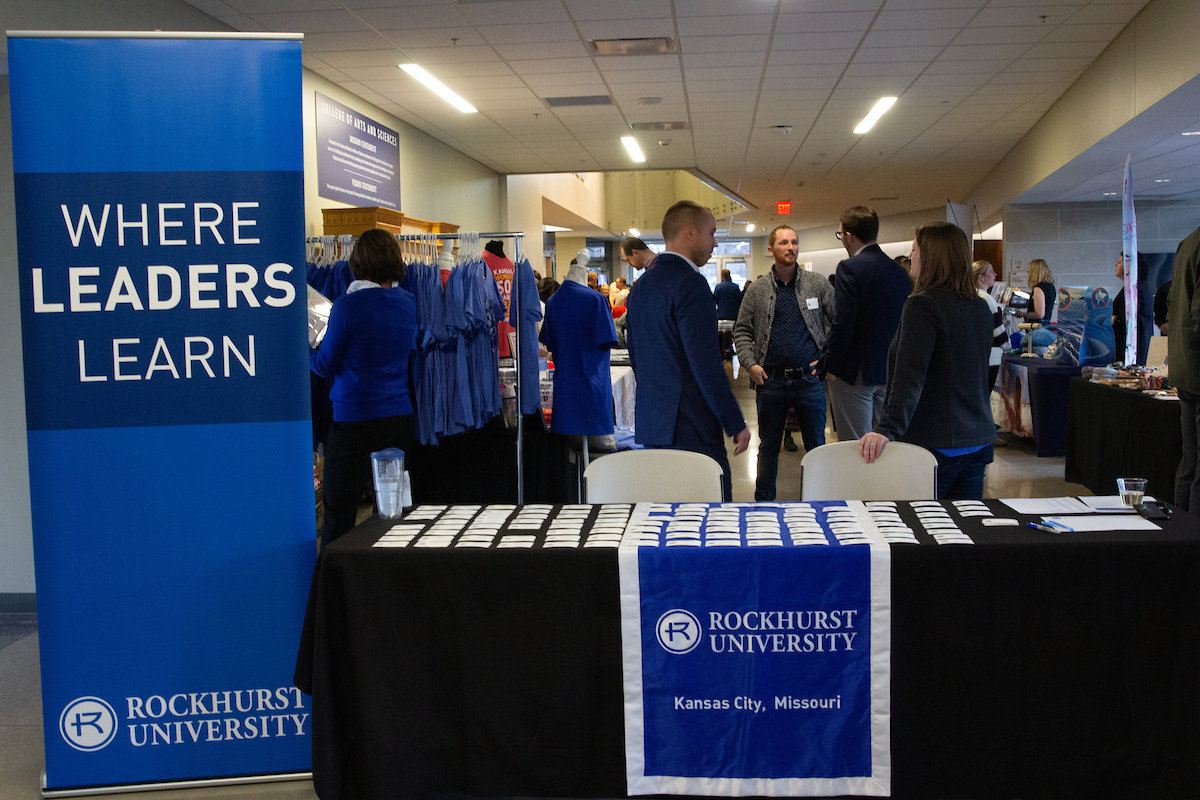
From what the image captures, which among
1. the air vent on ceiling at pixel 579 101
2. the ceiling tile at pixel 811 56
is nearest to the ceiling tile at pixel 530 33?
the ceiling tile at pixel 811 56

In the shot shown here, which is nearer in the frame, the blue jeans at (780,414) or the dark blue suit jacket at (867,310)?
the dark blue suit jacket at (867,310)

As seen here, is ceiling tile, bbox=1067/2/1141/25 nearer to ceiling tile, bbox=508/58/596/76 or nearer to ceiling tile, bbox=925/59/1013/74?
ceiling tile, bbox=925/59/1013/74

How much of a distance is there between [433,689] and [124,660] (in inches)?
34.8

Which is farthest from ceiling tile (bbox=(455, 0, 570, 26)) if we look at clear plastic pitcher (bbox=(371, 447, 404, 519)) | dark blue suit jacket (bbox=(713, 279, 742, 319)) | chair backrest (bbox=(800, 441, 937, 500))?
dark blue suit jacket (bbox=(713, 279, 742, 319))

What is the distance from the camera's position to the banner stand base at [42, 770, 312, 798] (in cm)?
223

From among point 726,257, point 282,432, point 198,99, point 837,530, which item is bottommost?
point 837,530

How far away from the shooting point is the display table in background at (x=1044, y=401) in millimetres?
6531

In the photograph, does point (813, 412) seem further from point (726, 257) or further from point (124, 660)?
point (726, 257)

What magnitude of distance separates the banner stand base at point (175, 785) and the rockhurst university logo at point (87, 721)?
5.0 inches

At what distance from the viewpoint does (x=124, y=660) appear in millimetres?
2223

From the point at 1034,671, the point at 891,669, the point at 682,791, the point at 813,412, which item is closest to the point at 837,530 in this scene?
the point at 891,669

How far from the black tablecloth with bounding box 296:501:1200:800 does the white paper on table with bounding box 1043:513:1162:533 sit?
4 cm

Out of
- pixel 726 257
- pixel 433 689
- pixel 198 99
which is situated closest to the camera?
pixel 433 689

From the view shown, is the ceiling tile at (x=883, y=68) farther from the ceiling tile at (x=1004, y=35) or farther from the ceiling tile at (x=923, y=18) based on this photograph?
the ceiling tile at (x=923, y=18)
